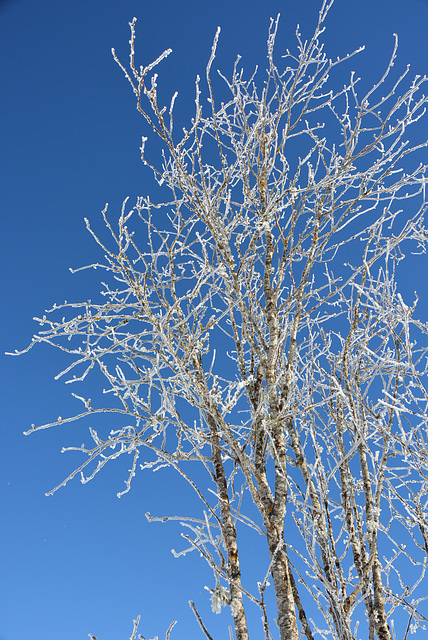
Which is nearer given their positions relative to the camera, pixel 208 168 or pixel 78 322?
pixel 78 322

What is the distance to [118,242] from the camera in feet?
8.42

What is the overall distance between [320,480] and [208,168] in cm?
235

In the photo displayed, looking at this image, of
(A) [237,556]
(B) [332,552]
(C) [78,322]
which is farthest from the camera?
(C) [78,322]

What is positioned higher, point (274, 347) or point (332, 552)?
point (274, 347)

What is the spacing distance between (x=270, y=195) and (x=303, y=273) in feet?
2.05

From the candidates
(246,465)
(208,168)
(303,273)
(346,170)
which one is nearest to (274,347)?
(303,273)

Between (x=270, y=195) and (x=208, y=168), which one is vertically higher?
(x=208, y=168)

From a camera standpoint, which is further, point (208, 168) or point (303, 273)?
point (208, 168)

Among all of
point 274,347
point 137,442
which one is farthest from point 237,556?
point 274,347

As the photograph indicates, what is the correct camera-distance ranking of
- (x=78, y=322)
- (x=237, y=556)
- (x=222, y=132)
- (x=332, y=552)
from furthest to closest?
1. (x=222, y=132)
2. (x=78, y=322)
3. (x=237, y=556)
4. (x=332, y=552)

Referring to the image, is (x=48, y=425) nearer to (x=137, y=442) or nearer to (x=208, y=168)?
(x=137, y=442)

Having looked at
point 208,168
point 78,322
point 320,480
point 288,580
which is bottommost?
point 288,580

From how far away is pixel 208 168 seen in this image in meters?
3.38

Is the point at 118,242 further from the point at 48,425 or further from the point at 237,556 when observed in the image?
the point at 237,556
